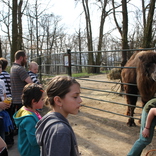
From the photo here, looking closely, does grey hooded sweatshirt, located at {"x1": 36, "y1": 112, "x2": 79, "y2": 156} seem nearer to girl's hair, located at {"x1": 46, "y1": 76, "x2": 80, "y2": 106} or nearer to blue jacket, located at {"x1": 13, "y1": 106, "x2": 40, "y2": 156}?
girl's hair, located at {"x1": 46, "y1": 76, "x2": 80, "y2": 106}

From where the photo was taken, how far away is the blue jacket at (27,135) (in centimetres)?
162

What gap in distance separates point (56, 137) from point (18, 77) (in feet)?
8.18

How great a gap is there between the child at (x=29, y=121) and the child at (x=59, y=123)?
53 centimetres

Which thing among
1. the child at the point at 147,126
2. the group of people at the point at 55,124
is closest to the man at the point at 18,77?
the group of people at the point at 55,124

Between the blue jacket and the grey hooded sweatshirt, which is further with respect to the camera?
the blue jacket

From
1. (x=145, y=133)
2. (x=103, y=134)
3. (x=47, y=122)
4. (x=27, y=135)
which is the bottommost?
(x=103, y=134)

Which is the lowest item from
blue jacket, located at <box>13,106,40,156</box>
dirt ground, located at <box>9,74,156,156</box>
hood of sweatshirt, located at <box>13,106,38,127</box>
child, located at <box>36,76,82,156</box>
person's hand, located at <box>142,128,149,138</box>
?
dirt ground, located at <box>9,74,156,156</box>

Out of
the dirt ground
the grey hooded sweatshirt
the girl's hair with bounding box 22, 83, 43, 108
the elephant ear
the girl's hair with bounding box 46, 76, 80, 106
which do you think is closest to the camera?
the grey hooded sweatshirt

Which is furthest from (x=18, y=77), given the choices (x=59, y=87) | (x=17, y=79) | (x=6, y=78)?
(x=59, y=87)

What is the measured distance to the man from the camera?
3.19 metres

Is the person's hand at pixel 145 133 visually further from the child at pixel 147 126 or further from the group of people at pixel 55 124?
the group of people at pixel 55 124

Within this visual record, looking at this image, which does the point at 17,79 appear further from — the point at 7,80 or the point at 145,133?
the point at 145,133

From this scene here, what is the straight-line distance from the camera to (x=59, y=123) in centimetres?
104

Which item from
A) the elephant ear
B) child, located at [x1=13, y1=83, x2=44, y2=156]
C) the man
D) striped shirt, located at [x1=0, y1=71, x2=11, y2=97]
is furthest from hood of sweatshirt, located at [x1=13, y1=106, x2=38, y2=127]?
→ the elephant ear
